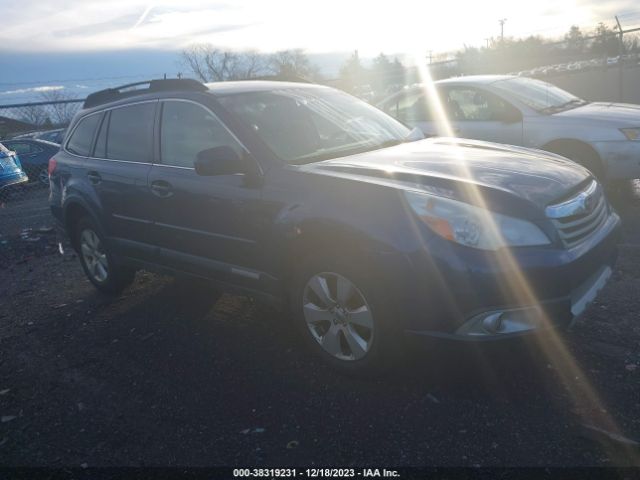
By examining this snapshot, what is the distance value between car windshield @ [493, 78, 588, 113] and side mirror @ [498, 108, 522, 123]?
207 mm

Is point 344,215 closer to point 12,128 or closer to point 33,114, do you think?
point 33,114

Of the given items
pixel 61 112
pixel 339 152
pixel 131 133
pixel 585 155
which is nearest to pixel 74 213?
pixel 131 133

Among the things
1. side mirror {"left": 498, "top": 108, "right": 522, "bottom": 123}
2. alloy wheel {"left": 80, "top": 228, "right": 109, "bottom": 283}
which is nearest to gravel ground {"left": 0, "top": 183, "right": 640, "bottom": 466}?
alloy wheel {"left": 80, "top": 228, "right": 109, "bottom": 283}

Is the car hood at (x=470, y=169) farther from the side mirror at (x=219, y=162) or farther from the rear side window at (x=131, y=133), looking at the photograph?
the rear side window at (x=131, y=133)

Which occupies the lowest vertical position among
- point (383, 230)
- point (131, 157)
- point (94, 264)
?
point (94, 264)

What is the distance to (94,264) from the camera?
224 inches

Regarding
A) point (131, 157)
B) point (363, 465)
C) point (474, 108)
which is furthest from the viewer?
point (474, 108)

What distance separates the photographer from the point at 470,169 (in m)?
3.60

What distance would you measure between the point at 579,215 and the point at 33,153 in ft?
52.7

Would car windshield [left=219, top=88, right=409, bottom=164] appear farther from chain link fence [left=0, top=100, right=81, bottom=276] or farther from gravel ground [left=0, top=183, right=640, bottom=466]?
chain link fence [left=0, top=100, right=81, bottom=276]

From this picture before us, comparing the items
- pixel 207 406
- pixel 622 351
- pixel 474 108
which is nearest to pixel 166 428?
pixel 207 406

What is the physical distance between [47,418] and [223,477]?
1.38 meters

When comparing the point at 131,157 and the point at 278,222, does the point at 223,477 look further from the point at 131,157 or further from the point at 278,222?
the point at 131,157

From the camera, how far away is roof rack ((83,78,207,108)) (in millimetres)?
4488
